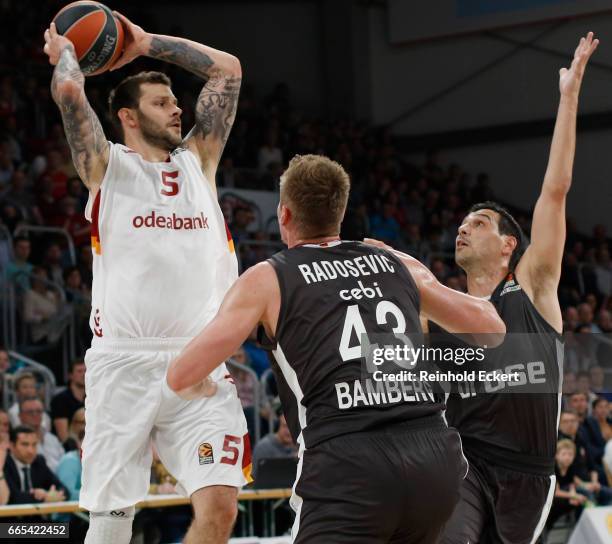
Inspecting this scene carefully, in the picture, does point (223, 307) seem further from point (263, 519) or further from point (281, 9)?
point (281, 9)

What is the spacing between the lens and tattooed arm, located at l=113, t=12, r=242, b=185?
558 cm

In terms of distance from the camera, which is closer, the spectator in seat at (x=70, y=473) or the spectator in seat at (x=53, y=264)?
the spectator in seat at (x=70, y=473)

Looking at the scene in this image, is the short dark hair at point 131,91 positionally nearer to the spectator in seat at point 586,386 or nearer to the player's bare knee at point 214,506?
the player's bare knee at point 214,506

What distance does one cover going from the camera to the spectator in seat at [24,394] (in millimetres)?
9141

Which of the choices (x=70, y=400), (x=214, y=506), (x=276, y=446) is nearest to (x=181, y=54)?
(x=214, y=506)

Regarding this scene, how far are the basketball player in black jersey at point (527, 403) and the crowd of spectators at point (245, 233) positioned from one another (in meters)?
4.14

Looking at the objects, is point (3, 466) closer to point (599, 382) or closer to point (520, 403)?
point (520, 403)

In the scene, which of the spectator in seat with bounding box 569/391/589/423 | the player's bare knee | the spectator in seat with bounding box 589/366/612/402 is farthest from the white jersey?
the spectator in seat with bounding box 589/366/612/402

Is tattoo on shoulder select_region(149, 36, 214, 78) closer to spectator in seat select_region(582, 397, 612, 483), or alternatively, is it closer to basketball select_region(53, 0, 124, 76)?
basketball select_region(53, 0, 124, 76)

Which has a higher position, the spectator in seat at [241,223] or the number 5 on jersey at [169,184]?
the number 5 on jersey at [169,184]

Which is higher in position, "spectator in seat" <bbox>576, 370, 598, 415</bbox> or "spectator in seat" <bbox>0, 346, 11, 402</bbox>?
"spectator in seat" <bbox>0, 346, 11, 402</bbox>

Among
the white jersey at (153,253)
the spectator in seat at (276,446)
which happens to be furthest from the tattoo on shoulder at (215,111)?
the spectator in seat at (276,446)

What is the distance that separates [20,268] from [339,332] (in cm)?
785

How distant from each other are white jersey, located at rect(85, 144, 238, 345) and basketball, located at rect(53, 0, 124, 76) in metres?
0.45
